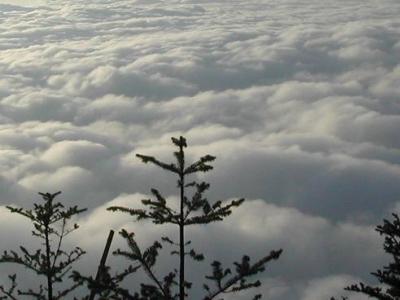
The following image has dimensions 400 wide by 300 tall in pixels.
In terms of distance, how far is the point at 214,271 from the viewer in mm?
11102

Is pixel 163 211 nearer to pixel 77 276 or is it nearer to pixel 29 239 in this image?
pixel 77 276

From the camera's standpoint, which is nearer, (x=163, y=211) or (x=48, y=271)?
(x=163, y=211)

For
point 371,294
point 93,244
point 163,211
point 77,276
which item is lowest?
point 371,294

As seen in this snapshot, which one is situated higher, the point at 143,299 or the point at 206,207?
the point at 206,207

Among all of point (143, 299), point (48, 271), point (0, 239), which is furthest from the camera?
point (0, 239)

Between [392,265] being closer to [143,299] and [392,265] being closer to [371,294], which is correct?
[371,294]

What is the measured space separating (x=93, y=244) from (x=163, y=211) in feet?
624

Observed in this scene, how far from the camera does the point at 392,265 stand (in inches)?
514

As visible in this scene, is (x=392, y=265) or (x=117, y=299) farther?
(x=392, y=265)

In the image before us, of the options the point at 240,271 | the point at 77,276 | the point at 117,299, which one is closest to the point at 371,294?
the point at 240,271

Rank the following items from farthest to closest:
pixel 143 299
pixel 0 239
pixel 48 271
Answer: pixel 0 239, pixel 48 271, pixel 143 299

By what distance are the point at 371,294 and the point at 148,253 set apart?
5.27 metres

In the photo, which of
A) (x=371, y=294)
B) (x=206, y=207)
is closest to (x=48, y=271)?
(x=206, y=207)

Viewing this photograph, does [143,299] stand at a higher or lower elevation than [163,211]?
lower
